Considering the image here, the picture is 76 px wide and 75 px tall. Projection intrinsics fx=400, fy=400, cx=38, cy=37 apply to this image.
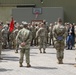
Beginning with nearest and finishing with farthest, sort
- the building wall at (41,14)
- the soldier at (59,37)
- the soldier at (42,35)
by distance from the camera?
the soldier at (59,37) < the soldier at (42,35) < the building wall at (41,14)

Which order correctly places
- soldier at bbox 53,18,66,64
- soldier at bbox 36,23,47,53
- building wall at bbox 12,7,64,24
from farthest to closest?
building wall at bbox 12,7,64,24 < soldier at bbox 36,23,47,53 < soldier at bbox 53,18,66,64

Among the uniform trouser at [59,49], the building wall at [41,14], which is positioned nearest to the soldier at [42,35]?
the uniform trouser at [59,49]

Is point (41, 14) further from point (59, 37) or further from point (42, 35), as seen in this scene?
point (59, 37)

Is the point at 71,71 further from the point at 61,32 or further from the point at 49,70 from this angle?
the point at 61,32

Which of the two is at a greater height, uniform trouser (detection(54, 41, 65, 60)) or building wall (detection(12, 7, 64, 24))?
building wall (detection(12, 7, 64, 24))

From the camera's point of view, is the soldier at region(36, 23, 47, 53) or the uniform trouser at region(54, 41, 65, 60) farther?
the soldier at region(36, 23, 47, 53)

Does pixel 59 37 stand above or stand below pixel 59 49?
above

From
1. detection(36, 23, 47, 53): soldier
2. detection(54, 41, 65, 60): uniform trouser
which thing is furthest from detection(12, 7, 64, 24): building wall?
detection(54, 41, 65, 60): uniform trouser

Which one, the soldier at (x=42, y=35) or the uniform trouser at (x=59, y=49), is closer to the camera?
the uniform trouser at (x=59, y=49)

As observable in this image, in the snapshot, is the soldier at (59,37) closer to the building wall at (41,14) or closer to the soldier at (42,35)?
the soldier at (42,35)

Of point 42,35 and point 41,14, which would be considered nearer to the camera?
point 42,35

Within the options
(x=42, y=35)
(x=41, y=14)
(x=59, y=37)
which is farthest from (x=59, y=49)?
(x=41, y=14)

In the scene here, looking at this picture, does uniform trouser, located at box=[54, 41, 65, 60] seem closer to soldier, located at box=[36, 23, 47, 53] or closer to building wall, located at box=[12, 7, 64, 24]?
soldier, located at box=[36, 23, 47, 53]

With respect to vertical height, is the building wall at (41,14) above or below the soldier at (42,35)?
above
